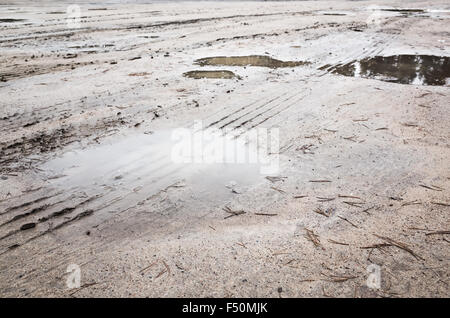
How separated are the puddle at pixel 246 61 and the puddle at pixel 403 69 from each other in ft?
4.16

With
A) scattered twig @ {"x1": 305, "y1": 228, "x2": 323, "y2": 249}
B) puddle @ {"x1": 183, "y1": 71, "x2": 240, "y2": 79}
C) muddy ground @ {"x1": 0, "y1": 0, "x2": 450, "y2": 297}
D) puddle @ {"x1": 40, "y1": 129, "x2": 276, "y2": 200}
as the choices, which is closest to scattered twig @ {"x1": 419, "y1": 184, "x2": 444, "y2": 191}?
muddy ground @ {"x1": 0, "y1": 0, "x2": 450, "y2": 297}

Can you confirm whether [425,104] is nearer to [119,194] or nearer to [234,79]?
[234,79]

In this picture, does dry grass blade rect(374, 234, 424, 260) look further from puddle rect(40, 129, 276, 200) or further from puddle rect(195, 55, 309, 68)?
puddle rect(195, 55, 309, 68)

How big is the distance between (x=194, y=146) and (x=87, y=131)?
166 cm

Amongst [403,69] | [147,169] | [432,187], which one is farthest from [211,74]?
[432,187]

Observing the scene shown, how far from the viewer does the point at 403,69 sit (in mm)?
7195

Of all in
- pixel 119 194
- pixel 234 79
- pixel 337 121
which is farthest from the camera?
pixel 234 79

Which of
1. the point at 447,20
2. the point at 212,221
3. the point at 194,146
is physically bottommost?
the point at 212,221

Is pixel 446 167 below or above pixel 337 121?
below

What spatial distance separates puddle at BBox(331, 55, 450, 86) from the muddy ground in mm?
143

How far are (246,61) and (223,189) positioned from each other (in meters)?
5.60

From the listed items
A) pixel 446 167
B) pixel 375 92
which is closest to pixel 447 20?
pixel 375 92

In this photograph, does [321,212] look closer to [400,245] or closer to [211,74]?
[400,245]

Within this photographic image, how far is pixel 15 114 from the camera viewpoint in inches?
194
